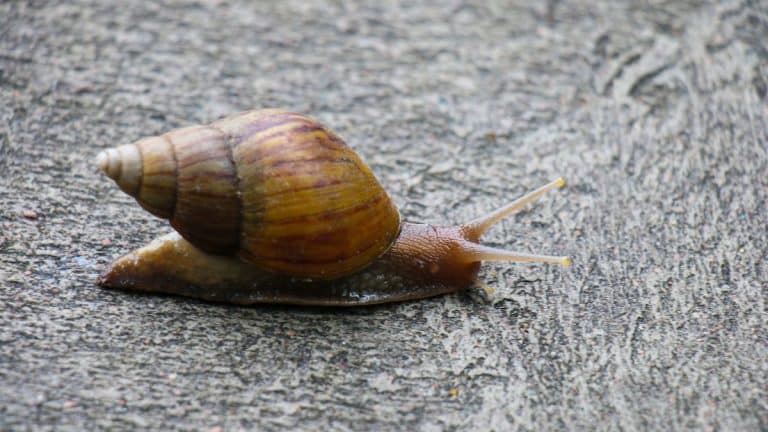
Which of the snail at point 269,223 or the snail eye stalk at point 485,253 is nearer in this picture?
the snail at point 269,223

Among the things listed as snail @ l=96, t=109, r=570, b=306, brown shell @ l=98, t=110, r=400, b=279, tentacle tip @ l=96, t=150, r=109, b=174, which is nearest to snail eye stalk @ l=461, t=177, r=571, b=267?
snail @ l=96, t=109, r=570, b=306

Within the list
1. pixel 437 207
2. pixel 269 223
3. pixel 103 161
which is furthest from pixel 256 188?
pixel 437 207

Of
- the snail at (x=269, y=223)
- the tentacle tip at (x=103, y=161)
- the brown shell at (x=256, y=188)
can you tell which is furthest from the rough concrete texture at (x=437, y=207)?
the tentacle tip at (x=103, y=161)

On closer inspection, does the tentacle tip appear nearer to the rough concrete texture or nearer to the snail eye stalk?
the rough concrete texture

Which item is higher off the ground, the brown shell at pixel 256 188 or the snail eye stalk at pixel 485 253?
the brown shell at pixel 256 188

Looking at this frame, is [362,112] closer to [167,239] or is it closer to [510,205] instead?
[510,205]

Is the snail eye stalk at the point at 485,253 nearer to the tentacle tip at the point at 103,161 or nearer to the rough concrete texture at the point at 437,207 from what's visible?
the rough concrete texture at the point at 437,207
